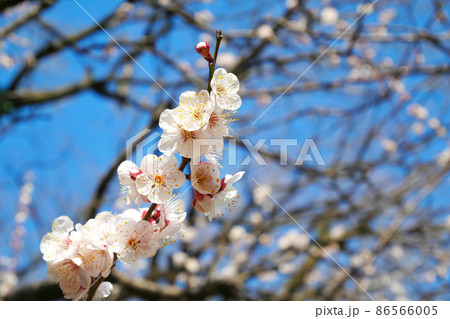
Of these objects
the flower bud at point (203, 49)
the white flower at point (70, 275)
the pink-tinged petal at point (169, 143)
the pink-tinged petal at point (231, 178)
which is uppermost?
the flower bud at point (203, 49)

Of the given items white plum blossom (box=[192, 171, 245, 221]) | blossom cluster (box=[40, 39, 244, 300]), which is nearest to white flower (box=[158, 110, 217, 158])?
blossom cluster (box=[40, 39, 244, 300])

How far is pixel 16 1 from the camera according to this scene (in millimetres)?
1443

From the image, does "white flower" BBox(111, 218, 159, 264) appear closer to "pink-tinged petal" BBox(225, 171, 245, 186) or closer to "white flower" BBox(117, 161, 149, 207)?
"white flower" BBox(117, 161, 149, 207)

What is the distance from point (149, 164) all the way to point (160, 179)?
6 cm

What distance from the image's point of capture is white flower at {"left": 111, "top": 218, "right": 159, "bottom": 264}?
641 mm

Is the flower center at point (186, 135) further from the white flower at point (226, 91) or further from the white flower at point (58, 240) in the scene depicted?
the white flower at point (58, 240)

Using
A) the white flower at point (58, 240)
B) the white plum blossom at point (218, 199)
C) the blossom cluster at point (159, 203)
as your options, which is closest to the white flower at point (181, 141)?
the blossom cluster at point (159, 203)

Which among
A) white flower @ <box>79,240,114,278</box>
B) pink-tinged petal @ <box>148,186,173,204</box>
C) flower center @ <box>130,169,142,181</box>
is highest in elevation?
pink-tinged petal @ <box>148,186,173,204</box>

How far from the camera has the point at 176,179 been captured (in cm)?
65

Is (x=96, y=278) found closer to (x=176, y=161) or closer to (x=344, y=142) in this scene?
(x=176, y=161)

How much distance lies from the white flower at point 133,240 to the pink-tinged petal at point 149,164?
0.30 ft

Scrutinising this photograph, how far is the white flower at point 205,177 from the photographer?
0.64 meters

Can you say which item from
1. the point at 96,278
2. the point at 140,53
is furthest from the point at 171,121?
the point at 140,53

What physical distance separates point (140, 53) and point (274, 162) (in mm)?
1120
